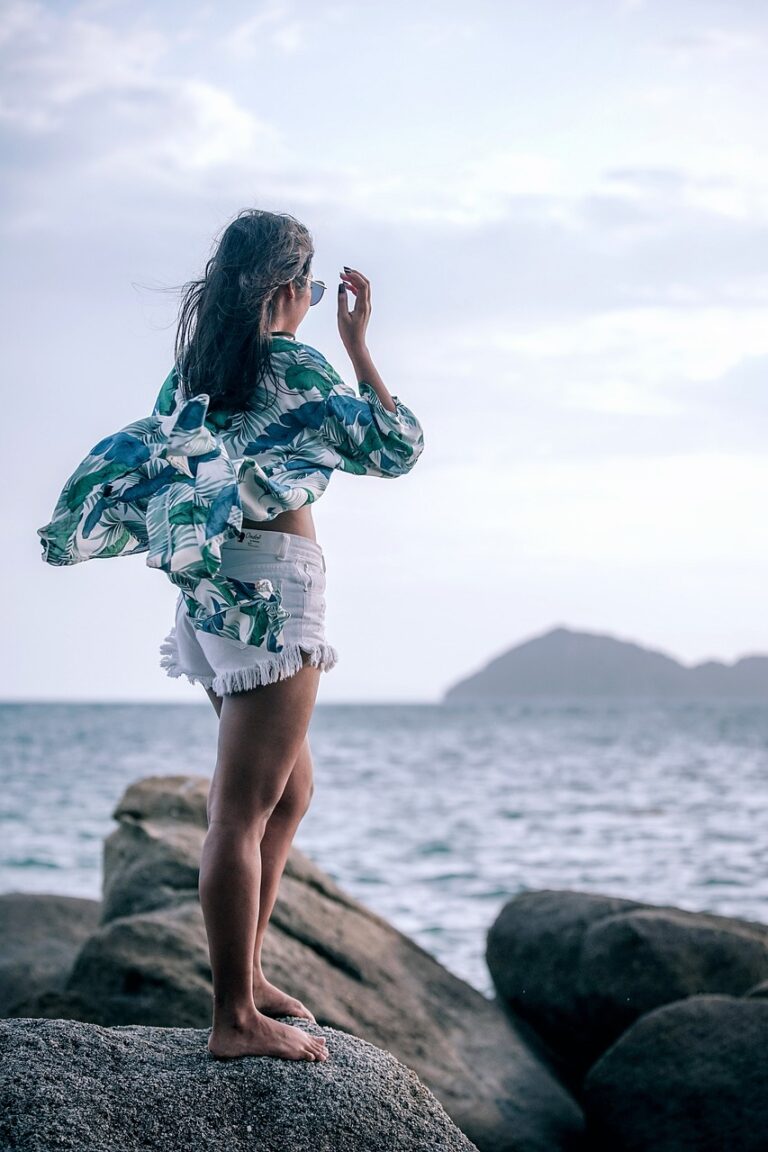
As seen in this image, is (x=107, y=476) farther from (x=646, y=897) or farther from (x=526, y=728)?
(x=526, y=728)

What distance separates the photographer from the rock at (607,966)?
20.4 ft

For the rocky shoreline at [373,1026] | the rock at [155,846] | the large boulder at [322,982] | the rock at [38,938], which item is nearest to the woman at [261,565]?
the rocky shoreline at [373,1026]

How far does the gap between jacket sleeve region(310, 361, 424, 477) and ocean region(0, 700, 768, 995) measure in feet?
21.2

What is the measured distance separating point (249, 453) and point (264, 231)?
26.1 inches

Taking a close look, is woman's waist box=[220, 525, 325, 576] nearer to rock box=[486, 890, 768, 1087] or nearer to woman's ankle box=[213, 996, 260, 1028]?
woman's ankle box=[213, 996, 260, 1028]

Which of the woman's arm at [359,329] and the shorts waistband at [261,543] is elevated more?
the woman's arm at [359,329]

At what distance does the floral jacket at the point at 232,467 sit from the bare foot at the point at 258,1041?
1022mm

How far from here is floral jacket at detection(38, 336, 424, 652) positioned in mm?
3100

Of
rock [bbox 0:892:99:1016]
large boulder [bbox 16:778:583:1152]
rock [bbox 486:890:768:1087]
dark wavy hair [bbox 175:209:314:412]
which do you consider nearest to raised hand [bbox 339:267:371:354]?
dark wavy hair [bbox 175:209:314:412]

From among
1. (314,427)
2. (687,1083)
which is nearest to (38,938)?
(687,1083)

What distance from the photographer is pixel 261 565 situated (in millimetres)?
3230

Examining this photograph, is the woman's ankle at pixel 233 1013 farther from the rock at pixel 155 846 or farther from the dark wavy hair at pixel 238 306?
the rock at pixel 155 846

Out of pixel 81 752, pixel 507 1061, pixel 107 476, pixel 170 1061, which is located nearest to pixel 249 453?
pixel 107 476

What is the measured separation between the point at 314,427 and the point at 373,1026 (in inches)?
123
